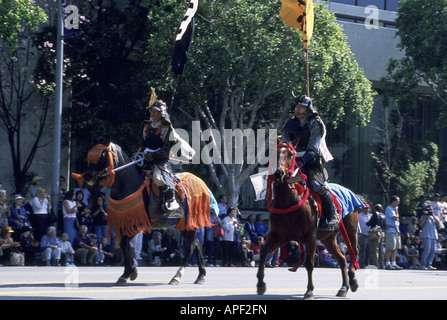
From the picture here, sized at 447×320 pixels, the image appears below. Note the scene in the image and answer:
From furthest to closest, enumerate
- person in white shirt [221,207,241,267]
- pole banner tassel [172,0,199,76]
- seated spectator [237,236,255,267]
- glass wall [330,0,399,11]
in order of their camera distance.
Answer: glass wall [330,0,399,11]
seated spectator [237,236,255,267]
person in white shirt [221,207,241,267]
pole banner tassel [172,0,199,76]

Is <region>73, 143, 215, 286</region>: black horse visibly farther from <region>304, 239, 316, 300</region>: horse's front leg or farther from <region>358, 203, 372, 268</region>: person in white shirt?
<region>358, 203, 372, 268</region>: person in white shirt

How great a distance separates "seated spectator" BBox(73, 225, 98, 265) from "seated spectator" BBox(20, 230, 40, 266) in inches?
40.4

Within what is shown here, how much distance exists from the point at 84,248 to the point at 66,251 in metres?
0.73

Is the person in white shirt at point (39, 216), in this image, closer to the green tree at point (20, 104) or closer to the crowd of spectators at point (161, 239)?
the crowd of spectators at point (161, 239)

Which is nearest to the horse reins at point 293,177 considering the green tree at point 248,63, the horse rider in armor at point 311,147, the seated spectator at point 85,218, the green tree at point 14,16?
the horse rider in armor at point 311,147

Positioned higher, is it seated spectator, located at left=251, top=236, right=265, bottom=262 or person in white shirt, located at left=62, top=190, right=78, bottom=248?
person in white shirt, located at left=62, top=190, right=78, bottom=248

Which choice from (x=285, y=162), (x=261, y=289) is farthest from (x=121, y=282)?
(x=285, y=162)

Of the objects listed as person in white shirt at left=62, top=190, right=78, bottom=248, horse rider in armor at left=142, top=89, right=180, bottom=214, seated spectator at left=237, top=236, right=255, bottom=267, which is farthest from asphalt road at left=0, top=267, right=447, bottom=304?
seated spectator at left=237, top=236, right=255, bottom=267

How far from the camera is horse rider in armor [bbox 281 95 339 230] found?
39.9ft

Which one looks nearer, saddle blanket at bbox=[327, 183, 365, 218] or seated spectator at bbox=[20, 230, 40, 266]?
saddle blanket at bbox=[327, 183, 365, 218]
